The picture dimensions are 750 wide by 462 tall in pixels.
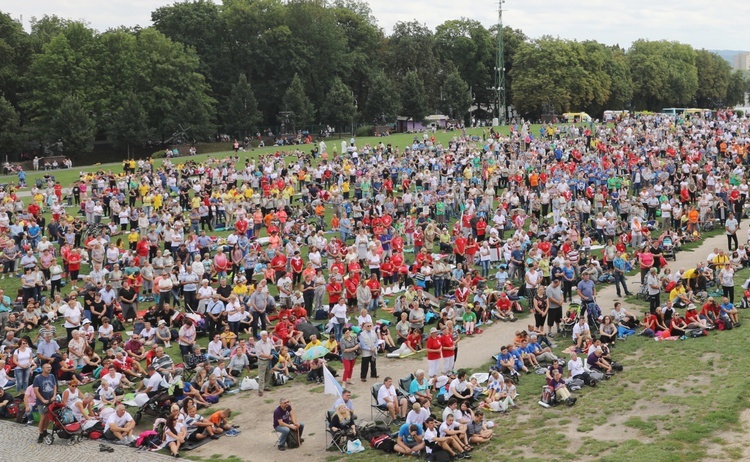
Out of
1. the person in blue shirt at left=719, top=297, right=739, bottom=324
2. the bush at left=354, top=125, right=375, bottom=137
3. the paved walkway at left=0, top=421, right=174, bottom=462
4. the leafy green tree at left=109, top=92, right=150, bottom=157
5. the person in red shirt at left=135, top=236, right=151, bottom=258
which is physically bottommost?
the paved walkway at left=0, top=421, right=174, bottom=462

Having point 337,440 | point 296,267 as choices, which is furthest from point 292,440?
point 296,267

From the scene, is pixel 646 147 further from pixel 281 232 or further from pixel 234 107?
pixel 234 107

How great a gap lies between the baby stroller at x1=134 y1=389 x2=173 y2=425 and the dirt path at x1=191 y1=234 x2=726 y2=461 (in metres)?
1.19

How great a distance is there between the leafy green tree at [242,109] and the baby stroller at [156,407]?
190 ft

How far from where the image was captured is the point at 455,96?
86.9 meters

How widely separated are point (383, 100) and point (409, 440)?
220ft

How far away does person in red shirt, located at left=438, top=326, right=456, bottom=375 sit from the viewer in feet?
53.5

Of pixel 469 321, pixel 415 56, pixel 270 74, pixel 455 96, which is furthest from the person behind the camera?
pixel 415 56

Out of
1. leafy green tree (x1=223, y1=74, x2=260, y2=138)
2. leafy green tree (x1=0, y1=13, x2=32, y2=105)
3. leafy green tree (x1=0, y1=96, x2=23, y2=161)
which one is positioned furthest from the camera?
leafy green tree (x1=223, y1=74, x2=260, y2=138)

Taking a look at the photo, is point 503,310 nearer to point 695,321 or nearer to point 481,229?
point 695,321

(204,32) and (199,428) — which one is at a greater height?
(204,32)

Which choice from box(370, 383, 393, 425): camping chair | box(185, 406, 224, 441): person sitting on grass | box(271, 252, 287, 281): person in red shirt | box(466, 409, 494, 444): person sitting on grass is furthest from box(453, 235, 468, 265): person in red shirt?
box(185, 406, 224, 441): person sitting on grass

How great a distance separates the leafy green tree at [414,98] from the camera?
8044 centimetres

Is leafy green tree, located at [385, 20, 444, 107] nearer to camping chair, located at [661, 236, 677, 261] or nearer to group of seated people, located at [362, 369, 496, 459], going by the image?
camping chair, located at [661, 236, 677, 261]
